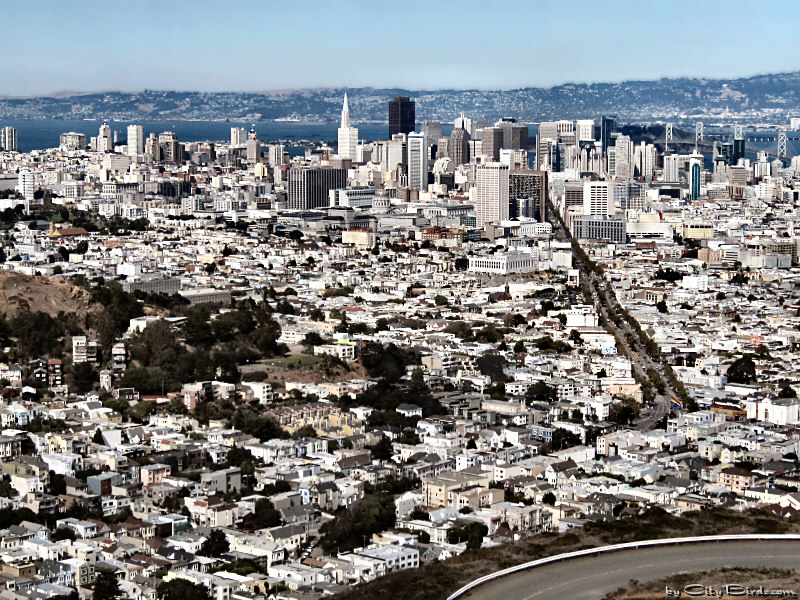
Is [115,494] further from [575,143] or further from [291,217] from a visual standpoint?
[575,143]

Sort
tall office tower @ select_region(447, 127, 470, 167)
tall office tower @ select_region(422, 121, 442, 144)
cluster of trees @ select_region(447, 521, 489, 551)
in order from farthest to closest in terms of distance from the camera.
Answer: tall office tower @ select_region(422, 121, 442, 144)
tall office tower @ select_region(447, 127, 470, 167)
cluster of trees @ select_region(447, 521, 489, 551)

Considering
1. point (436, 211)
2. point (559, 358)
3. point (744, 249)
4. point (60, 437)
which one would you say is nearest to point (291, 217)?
point (436, 211)

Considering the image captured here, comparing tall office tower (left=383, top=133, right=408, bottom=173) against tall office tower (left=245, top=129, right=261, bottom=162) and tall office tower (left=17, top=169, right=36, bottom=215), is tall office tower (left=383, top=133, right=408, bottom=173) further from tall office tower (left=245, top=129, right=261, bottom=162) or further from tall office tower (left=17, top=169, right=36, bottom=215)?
tall office tower (left=17, top=169, right=36, bottom=215)

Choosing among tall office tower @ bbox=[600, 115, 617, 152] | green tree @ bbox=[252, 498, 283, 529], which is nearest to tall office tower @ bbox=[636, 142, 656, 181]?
tall office tower @ bbox=[600, 115, 617, 152]

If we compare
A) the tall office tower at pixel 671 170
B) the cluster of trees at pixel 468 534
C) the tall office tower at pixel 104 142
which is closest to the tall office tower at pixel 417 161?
the tall office tower at pixel 671 170

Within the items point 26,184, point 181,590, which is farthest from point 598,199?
point 181,590

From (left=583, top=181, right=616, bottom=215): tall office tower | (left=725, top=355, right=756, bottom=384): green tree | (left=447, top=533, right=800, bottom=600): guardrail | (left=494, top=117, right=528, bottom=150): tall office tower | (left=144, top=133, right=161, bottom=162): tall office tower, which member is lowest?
(left=725, top=355, right=756, bottom=384): green tree

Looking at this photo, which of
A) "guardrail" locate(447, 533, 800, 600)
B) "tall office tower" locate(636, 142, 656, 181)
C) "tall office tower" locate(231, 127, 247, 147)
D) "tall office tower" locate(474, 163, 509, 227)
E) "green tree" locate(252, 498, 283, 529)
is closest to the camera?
"guardrail" locate(447, 533, 800, 600)
